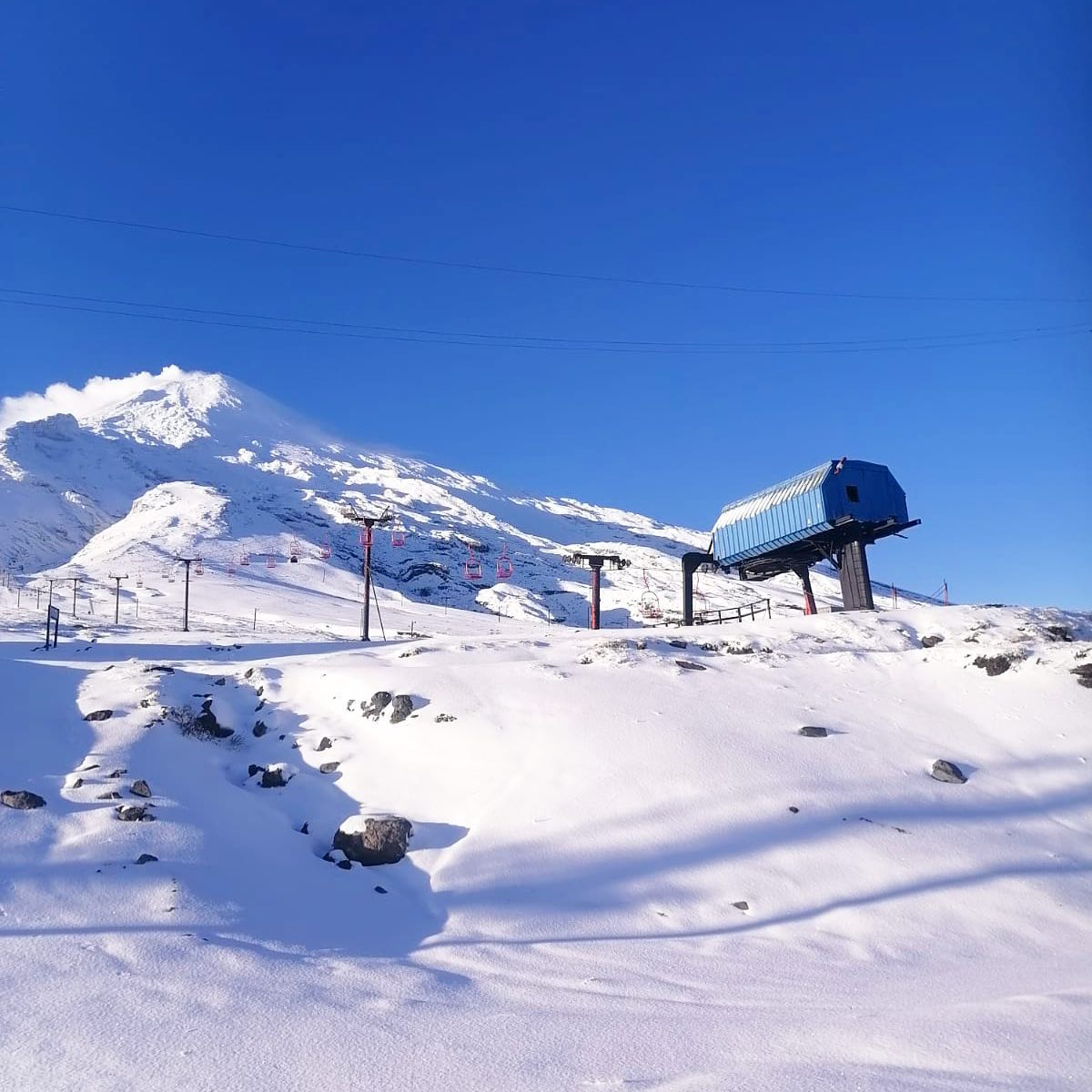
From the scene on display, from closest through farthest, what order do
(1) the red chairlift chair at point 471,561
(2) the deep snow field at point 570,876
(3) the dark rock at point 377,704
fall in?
1. (2) the deep snow field at point 570,876
2. (3) the dark rock at point 377,704
3. (1) the red chairlift chair at point 471,561

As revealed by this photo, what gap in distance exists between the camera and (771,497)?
37125 millimetres

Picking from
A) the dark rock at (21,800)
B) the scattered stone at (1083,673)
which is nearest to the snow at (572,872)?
the dark rock at (21,800)

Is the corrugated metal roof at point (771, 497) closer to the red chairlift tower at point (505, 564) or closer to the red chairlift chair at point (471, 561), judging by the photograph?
the red chairlift tower at point (505, 564)

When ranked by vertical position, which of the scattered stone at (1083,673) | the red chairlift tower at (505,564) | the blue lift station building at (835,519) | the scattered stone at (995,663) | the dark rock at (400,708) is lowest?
the dark rock at (400,708)

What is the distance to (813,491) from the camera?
1309 inches

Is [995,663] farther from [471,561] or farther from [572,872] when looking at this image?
[471,561]

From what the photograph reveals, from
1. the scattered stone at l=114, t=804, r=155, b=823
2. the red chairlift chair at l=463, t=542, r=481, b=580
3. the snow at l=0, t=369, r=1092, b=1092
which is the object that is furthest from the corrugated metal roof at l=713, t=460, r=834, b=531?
the red chairlift chair at l=463, t=542, r=481, b=580

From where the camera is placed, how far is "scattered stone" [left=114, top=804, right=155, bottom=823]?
1174 cm

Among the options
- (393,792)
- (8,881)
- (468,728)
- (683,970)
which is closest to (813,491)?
(468,728)

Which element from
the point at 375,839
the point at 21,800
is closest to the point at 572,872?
the point at 375,839

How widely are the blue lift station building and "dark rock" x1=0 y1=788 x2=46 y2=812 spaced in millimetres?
28194

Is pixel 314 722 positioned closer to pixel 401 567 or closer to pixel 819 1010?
pixel 819 1010

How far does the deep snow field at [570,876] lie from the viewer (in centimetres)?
612

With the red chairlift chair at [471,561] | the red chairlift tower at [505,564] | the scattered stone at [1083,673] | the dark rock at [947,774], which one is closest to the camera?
the dark rock at [947,774]
